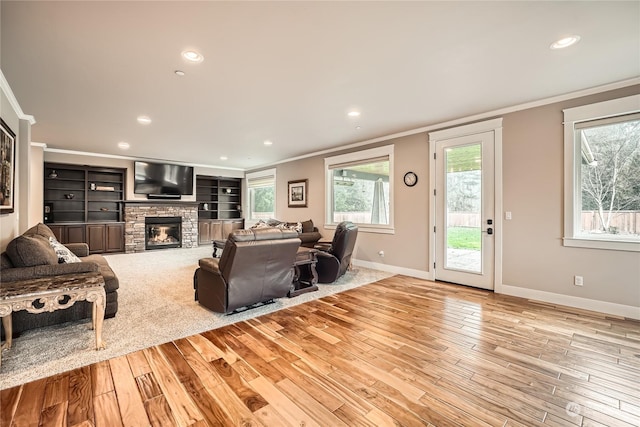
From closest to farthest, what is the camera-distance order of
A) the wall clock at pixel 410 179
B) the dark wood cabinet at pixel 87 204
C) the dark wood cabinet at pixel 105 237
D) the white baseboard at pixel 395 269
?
1. the white baseboard at pixel 395 269
2. the wall clock at pixel 410 179
3. the dark wood cabinet at pixel 87 204
4. the dark wood cabinet at pixel 105 237

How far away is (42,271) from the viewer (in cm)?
258

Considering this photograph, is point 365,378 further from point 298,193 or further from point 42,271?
point 298,193

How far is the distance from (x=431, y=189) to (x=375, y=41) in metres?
3.01

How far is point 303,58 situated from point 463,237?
353 cm

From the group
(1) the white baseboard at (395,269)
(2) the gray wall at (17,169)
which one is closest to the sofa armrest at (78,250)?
(2) the gray wall at (17,169)

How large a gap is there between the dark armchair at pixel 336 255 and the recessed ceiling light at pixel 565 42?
10.1ft

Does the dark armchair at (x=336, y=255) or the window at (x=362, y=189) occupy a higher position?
the window at (x=362, y=189)

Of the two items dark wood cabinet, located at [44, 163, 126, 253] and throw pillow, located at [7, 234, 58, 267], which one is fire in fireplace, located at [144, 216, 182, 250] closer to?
dark wood cabinet, located at [44, 163, 126, 253]

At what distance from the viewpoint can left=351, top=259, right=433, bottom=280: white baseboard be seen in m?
4.93

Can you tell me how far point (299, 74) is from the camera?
297cm

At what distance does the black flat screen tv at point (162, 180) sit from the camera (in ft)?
25.8

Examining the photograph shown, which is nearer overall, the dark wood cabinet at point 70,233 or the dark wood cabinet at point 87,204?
the dark wood cabinet at point 70,233

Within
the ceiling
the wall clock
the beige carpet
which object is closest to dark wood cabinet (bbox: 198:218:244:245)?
the beige carpet

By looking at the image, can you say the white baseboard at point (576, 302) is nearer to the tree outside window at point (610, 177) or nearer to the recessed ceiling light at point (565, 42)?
the tree outside window at point (610, 177)
